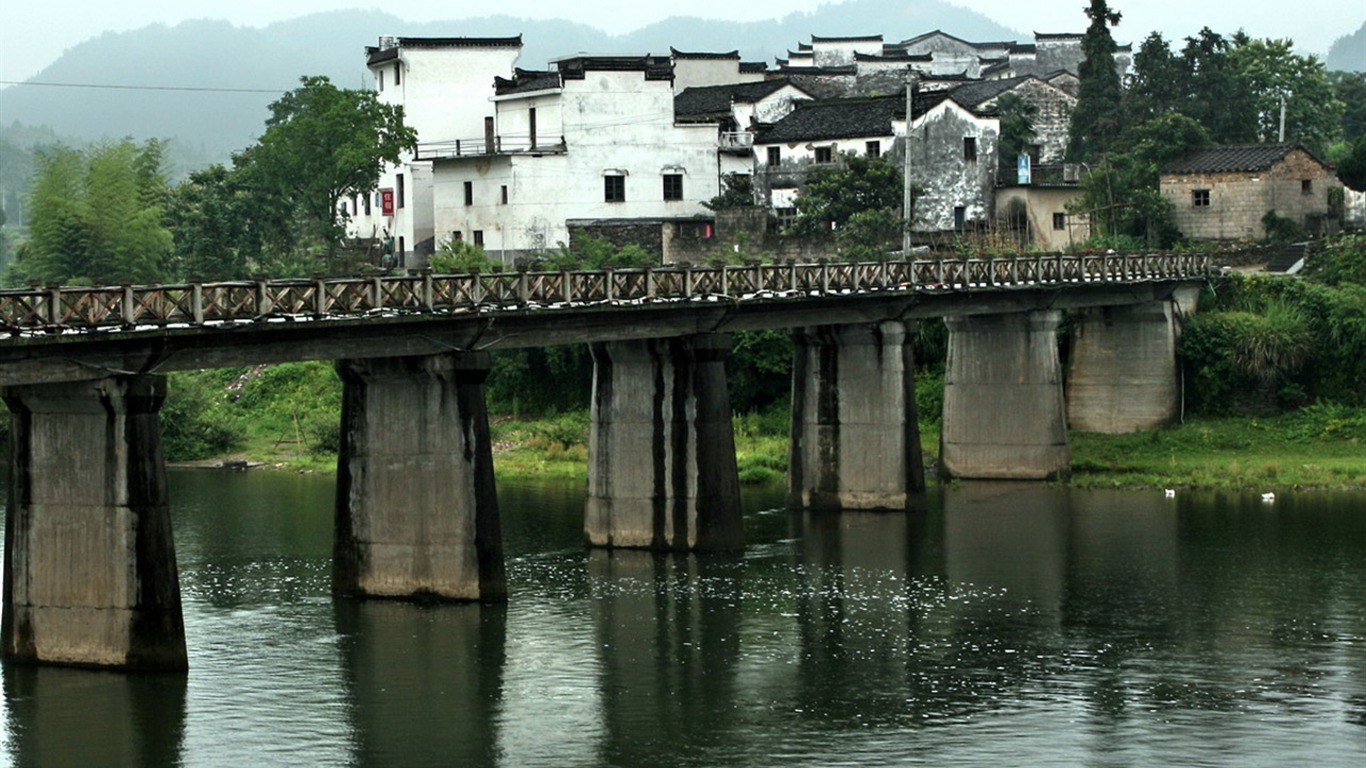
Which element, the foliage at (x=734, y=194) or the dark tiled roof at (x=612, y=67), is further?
the foliage at (x=734, y=194)

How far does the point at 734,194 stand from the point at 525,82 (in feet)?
38.1

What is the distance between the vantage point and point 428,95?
11538 centimetres

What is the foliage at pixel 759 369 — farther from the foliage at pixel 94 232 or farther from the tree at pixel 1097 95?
the foliage at pixel 94 232

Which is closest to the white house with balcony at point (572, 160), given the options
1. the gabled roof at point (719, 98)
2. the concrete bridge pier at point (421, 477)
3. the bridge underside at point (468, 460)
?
the gabled roof at point (719, 98)

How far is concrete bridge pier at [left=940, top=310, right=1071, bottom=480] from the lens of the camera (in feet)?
269

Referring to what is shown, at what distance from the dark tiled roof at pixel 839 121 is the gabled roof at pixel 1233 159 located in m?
13.6

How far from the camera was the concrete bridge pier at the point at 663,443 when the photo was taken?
207ft

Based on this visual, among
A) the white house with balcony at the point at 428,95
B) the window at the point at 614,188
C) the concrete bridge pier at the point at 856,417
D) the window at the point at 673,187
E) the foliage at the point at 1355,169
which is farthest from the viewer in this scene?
the white house with balcony at the point at 428,95

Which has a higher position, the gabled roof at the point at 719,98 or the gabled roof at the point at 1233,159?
the gabled roof at the point at 719,98

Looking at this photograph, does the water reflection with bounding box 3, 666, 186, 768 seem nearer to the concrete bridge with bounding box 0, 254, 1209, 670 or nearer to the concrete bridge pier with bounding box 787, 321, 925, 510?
the concrete bridge with bounding box 0, 254, 1209, 670

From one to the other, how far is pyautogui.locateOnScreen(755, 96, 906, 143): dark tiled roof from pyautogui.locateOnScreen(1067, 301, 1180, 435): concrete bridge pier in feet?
75.5

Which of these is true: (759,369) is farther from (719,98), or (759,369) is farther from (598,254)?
(719,98)

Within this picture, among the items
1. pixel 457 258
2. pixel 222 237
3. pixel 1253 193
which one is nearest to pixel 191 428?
pixel 457 258

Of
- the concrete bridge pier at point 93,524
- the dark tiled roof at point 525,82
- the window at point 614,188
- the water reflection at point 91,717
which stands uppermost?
the dark tiled roof at point 525,82
